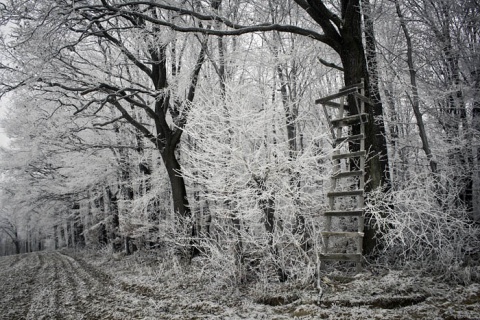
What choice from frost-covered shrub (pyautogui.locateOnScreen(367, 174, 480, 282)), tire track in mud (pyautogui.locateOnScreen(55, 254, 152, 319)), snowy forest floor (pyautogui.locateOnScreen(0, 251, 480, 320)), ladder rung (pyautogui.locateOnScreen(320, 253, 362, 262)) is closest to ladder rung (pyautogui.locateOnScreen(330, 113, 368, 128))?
frost-covered shrub (pyautogui.locateOnScreen(367, 174, 480, 282))

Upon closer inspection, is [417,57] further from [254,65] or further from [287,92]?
[254,65]

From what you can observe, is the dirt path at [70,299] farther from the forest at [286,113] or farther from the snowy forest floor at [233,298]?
the forest at [286,113]

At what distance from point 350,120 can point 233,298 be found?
3846 millimetres

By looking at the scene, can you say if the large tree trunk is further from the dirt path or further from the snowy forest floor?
the dirt path

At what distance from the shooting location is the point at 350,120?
21.2ft

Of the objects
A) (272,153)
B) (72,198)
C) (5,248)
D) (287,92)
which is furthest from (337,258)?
(5,248)

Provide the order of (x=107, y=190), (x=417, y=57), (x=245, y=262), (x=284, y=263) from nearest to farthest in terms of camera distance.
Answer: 1. (x=284, y=263)
2. (x=245, y=262)
3. (x=417, y=57)
4. (x=107, y=190)

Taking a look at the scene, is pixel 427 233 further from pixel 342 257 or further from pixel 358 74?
pixel 358 74

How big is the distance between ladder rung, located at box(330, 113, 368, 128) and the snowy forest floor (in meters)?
2.59

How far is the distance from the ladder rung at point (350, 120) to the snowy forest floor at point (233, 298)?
2589mm

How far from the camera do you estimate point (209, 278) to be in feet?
24.5

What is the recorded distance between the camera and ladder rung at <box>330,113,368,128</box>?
20.2 feet

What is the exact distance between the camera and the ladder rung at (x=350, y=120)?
243 inches

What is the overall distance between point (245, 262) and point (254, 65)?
5.71m
